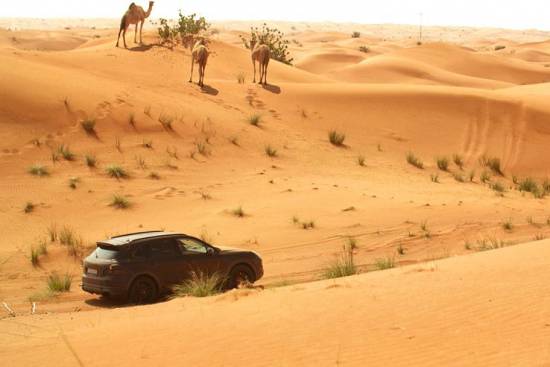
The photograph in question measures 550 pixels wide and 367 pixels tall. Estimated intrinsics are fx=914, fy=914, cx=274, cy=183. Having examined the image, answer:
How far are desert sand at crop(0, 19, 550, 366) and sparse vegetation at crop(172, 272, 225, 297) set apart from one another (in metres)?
0.64

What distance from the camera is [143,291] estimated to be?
48.5 ft

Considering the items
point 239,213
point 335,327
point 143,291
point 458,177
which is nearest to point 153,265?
point 143,291

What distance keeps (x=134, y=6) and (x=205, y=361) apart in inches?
1127

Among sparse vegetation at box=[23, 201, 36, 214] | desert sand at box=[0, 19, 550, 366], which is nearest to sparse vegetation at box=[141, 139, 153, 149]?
desert sand at box=[0, 19, 550, 366]

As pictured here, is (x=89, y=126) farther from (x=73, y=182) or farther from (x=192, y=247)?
(x=192, y=247)

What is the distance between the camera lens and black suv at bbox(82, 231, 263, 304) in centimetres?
1453

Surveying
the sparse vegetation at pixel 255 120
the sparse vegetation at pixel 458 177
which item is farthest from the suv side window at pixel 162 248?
the sparse vegetation at pixel 255 120

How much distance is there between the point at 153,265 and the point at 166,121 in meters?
14.1

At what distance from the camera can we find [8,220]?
68.1 ft

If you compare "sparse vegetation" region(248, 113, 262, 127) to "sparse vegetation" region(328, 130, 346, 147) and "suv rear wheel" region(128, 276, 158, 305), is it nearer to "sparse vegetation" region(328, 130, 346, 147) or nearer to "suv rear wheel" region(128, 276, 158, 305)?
"sparse vegetation" region(328, 130, 346, 147)

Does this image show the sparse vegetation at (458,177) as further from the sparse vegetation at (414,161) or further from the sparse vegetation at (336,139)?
the sparse vegetation at (336,139)

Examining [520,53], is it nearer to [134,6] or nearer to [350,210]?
[134,6]

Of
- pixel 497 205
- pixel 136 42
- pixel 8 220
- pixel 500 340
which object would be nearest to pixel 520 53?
pixel 136 42

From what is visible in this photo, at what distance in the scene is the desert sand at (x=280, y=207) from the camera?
9.34m
